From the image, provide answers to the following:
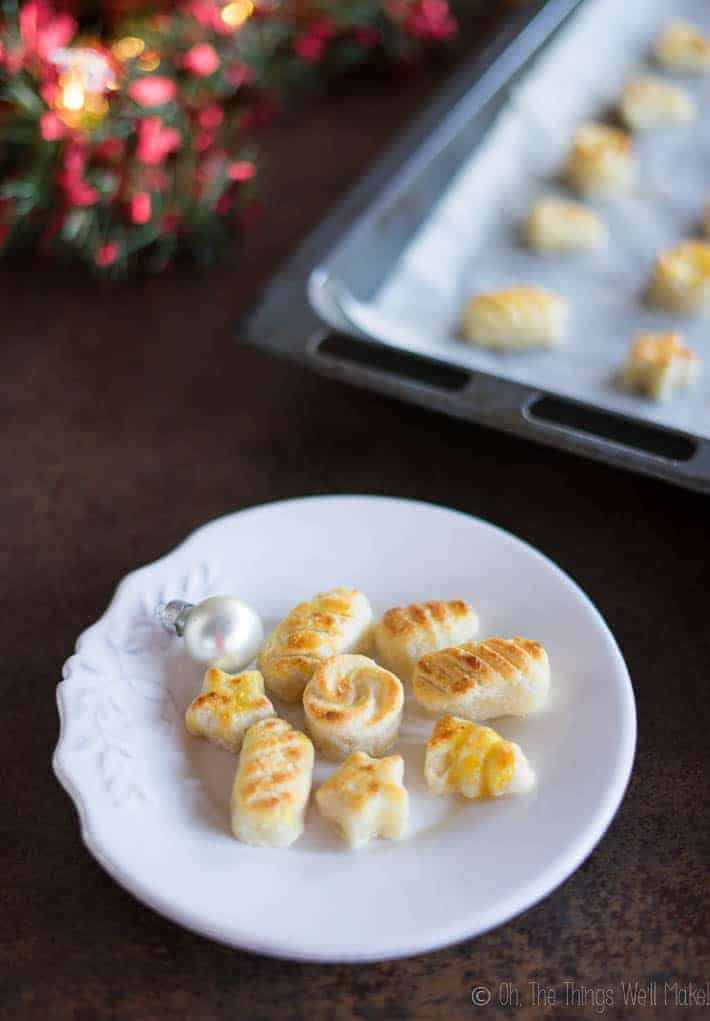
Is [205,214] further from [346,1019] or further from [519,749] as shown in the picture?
[346,1019]

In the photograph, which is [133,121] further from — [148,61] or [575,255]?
[575,255]

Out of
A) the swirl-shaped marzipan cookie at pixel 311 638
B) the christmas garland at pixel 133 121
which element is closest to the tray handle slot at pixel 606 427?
the swirl-shaped marzipan cookie at pixel 311 638

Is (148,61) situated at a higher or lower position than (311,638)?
higher

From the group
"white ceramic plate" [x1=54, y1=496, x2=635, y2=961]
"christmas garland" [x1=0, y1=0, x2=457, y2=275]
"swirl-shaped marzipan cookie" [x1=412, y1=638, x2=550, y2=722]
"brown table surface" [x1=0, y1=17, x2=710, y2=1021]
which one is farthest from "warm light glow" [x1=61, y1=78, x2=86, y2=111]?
"swirl-shaped marzipan cookie" [x1=412, y1=638, x2=550, y2=722]

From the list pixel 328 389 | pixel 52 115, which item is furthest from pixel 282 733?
pixel 52 115

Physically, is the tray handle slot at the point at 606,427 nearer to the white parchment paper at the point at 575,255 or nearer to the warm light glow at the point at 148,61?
the white parchment paper at the point at 575,255

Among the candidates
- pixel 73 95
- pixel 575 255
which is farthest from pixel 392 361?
pixel 73 95

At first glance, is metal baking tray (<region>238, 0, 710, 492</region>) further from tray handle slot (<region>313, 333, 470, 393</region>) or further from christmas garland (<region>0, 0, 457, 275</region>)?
christmas garland (<region>0, 0, 457, 275</region>)
